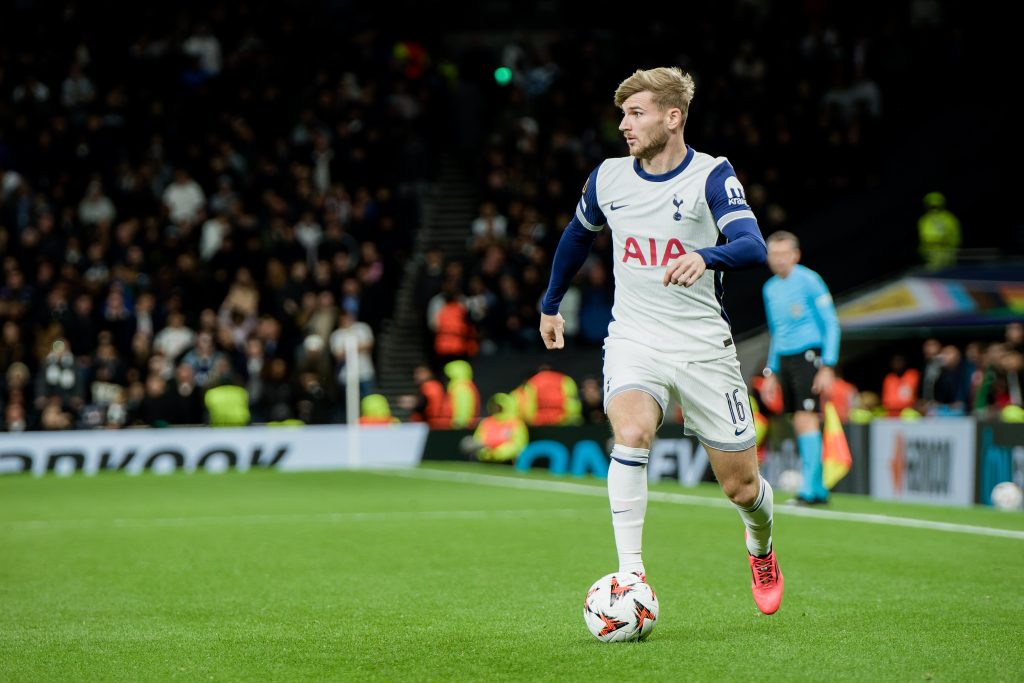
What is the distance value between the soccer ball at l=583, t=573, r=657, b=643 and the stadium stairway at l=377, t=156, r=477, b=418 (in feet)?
60.3

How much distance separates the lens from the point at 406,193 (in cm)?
2633

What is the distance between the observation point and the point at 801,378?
12570 mm

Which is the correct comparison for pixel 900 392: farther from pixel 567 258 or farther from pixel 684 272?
pixel 684 272

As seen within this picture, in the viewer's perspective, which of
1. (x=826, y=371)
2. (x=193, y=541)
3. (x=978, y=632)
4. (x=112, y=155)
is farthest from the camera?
(x=112, y=155)

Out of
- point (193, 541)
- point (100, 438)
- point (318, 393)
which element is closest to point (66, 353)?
point (100, 438)

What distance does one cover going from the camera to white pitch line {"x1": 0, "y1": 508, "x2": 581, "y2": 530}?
41.0 feet

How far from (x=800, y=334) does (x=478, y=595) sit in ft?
18.8

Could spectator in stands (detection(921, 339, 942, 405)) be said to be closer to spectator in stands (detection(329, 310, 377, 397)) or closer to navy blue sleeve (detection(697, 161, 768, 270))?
spectator in stands (detection(329, 310, 377, 397))

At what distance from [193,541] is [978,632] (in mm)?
6400

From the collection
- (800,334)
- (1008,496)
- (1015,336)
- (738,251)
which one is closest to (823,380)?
(800,334)

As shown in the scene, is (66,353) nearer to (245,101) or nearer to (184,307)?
(184,307)

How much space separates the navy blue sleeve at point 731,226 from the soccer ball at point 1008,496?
8001 millimetres

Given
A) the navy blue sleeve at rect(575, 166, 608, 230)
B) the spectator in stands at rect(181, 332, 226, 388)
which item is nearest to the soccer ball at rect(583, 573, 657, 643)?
the navy blue sleeve at rect(575, 166, 608, 230)

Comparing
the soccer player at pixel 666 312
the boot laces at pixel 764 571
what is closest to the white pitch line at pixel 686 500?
the boot laces at pixel 764 571
